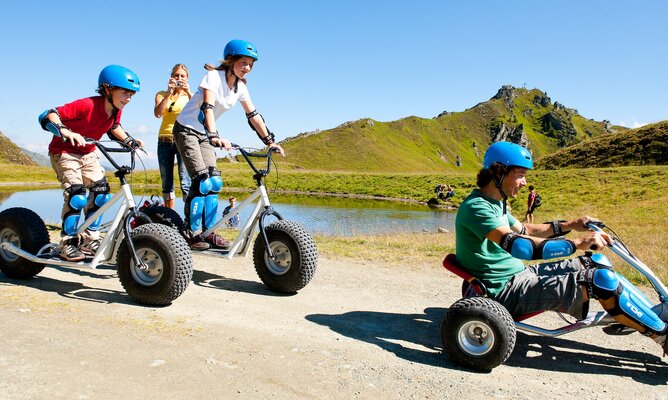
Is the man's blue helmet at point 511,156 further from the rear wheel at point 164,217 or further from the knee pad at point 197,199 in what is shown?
the rear wheel at point 164,217

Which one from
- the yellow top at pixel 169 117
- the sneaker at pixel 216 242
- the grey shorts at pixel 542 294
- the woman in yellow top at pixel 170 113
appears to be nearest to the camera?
the grey shorts at pixel 542 294

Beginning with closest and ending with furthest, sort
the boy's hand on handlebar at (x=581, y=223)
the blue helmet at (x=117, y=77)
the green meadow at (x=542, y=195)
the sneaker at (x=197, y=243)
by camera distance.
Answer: the boy's hand on handlebar at (x=581, y=223)
the blue helmet at (x=117, y=77)
the sneaker at (x=197, y=243)
the green meadow at (x=542, y=195)

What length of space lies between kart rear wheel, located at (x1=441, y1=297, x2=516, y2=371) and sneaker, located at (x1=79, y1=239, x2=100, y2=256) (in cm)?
448

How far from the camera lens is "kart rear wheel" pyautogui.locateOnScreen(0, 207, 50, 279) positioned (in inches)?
256

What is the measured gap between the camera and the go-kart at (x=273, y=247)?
6.52 m

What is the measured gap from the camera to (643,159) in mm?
65188

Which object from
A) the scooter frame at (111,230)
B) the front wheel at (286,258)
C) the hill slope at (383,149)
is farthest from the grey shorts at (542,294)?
the hill slope at (383,149)

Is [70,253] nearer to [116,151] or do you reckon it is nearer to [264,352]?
[116,151]

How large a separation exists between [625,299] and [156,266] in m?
4.75

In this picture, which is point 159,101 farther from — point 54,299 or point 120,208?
point 54,299

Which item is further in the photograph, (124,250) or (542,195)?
(542,195)

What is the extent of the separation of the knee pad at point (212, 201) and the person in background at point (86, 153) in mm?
1060

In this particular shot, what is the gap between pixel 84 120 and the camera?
21.2 feet

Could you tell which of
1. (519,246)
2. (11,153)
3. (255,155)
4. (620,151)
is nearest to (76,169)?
(255,155)
